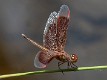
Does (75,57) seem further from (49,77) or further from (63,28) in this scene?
(49,77)

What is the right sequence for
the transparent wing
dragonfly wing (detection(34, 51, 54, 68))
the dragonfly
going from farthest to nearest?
the transparent wing, the dragonfly, dragonfly wing (detection(34, 51, 54, 68))

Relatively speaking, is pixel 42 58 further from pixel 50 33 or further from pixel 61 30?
pixel 61 30

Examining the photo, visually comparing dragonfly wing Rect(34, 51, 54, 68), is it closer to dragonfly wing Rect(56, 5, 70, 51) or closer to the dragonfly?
the dragonfly

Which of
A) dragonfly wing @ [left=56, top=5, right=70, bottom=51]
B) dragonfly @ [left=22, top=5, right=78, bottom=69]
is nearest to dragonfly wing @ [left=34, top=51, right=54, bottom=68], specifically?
dragonfly @ [left=22, top=5, right=78, bottom=69]

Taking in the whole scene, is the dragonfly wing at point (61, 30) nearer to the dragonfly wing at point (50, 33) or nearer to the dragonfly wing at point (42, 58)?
the dragonfly wing at point (50, 33)

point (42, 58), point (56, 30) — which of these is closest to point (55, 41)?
point (56, 30)

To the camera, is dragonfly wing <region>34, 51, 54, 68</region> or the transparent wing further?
the transparent wing
